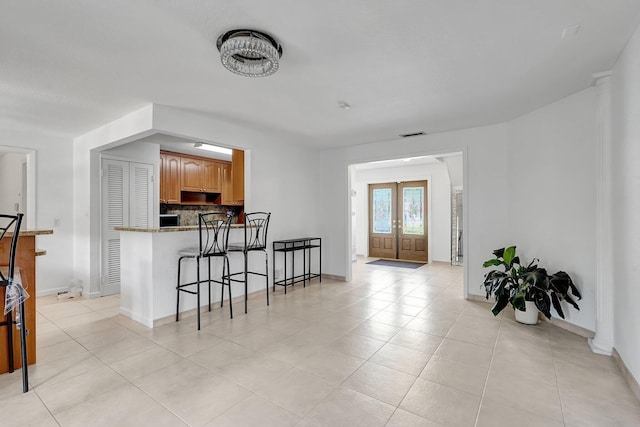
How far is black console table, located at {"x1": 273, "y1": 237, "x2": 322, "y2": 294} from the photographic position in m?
4.73

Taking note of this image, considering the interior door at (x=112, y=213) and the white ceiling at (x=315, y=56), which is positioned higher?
the white ceiling at (x=315, y=56)

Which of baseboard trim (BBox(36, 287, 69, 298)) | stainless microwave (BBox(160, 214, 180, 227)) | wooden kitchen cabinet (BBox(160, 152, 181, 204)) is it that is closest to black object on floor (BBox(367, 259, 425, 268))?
stainless microwave (BBox(160, 214, 180, 227))

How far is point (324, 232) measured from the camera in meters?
5.60

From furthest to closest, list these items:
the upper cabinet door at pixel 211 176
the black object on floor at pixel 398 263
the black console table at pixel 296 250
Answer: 1. the black object on floor at pixel 398 263
2. the upper cabinet door at pixel 211 176
3. the black console table at pixel 296 250

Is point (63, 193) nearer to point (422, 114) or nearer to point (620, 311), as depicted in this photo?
point (422, 114)

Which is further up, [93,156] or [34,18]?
[34,18]

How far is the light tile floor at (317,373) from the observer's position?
5.90 ft

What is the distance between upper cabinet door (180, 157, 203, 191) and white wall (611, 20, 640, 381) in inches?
240

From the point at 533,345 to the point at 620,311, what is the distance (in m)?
0.71

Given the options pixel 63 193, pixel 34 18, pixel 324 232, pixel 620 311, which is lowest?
pixel 620 311

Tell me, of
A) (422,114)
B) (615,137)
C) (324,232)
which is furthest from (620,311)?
(324,232)

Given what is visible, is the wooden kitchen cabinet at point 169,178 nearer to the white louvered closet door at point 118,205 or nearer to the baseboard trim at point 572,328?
the white louvered closet door at point 118,205

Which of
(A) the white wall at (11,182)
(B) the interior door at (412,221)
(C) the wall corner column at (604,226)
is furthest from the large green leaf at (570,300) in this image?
(A) the white wall at (11,182)

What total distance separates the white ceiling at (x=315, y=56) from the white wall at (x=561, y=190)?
241 mm
